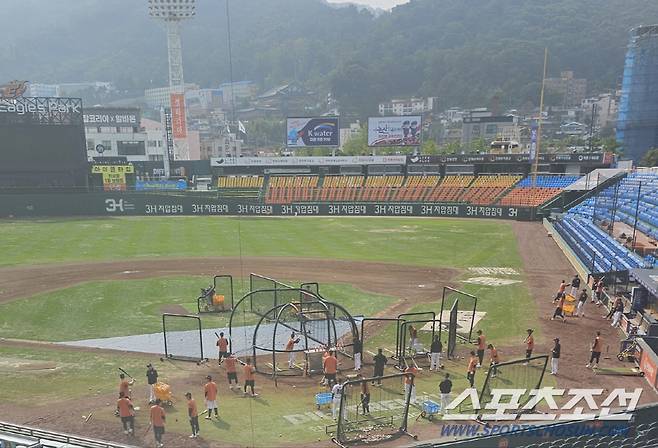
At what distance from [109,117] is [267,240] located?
7689cm

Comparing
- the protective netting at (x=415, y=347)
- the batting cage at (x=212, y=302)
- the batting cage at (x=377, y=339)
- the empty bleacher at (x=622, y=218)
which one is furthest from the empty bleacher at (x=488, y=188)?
the protective netting at (x=415, y=347)

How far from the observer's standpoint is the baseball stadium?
1169 cm

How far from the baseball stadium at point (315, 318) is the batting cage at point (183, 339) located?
0.12 metres

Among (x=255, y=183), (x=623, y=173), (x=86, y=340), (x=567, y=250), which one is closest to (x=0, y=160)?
(x=255, y=183)

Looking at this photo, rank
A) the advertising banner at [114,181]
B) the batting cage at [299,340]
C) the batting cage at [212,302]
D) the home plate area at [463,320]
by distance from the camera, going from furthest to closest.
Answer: the advertising banner at [114,181] → the batting cage at [212,302] → the home plate area at [463,320] → the batting cage at [299,340]

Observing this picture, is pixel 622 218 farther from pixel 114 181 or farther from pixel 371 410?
pixel 114 181

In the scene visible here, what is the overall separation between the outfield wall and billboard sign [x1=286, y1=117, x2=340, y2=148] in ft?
35.9

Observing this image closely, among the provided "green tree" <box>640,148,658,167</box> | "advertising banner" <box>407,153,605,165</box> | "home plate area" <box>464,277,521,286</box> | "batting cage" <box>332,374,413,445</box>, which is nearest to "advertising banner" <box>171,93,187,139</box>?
"advertising banner" <box>407,153,605,165</box>

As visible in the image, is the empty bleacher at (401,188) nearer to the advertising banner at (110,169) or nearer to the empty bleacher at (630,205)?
the empty bleacher at (630,205)

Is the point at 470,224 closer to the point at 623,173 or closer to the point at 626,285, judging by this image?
the point at 623,173

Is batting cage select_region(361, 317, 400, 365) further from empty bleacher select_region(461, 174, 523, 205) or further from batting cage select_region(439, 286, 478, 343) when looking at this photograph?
empty bleacher select_region(461, 174, 523, 205)

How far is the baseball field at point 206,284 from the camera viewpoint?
40.4ft

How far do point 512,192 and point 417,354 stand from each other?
44128 mm

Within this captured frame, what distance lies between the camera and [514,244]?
1396 inches
